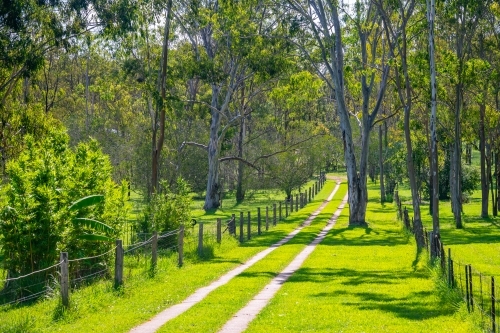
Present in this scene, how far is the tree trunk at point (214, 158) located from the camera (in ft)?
182

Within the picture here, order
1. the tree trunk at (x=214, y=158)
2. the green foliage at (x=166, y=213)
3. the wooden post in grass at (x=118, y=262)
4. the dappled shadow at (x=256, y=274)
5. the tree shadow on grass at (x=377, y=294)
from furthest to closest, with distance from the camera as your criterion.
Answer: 1. the tree trunk at (x=214, y=158)
2. the green foliage at (x=166, y=213)
3. the dappled shadow at (x=256, y=274)
4. the wooden post in grass at (x=118, y=262)
5. the tree shadow on grass at (x=377, y=294)

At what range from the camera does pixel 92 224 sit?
19.4 metres

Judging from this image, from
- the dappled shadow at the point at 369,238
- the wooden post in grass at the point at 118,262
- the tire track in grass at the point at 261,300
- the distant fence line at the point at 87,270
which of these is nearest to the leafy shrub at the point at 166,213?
the distant fence line at the point at 87,270

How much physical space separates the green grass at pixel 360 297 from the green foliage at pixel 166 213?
4.71 m

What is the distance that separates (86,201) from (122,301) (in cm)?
398

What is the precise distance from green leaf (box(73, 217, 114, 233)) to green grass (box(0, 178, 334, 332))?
1354mm

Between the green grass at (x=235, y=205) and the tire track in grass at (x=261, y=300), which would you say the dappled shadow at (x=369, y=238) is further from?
the green grass at (x=235, y=205)

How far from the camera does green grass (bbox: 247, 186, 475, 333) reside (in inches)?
526

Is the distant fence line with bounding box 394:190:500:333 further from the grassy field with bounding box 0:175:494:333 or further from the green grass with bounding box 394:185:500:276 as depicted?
the green grass with bounding box 394:185:500:276

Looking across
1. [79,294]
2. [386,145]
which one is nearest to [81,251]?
[79,294]

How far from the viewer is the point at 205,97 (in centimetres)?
6344

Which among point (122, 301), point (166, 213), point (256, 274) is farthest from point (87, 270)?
point (166, 213)

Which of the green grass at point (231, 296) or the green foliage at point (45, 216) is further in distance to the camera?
the green foliage at point (45, 216)

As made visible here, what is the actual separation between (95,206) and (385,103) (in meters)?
64.0
